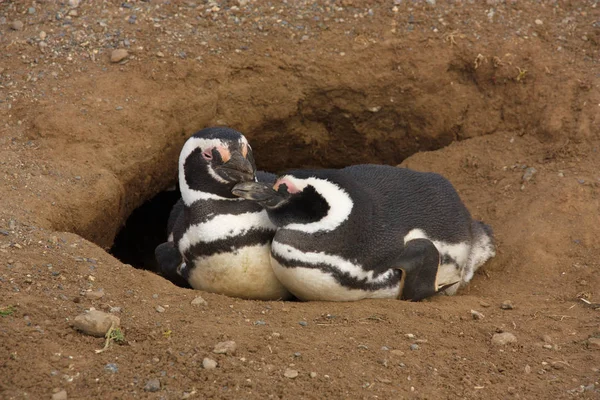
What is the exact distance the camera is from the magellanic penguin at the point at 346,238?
4.46 metres

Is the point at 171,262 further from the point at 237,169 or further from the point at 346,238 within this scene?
the point at 346,238

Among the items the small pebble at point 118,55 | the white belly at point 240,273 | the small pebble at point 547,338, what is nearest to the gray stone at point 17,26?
the small pebble at point 118,55

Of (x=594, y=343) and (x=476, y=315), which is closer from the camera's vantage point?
(x=594, y=343)

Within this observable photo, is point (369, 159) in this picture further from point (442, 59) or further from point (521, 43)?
point (521, 43)

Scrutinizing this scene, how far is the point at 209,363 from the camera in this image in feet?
11.4

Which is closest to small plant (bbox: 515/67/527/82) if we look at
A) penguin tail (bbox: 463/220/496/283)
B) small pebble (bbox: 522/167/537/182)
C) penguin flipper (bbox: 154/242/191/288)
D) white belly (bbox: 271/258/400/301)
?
small pebble (bbox: 522/167/537/182)

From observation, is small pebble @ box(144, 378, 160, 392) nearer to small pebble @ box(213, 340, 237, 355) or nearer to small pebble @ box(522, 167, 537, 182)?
small pebble @ box(213, 340, 237, 355)

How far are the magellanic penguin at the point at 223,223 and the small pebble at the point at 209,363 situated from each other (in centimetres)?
121

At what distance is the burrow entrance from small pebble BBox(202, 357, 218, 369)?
291cm

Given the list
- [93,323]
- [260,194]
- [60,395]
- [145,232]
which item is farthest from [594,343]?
[145,232]

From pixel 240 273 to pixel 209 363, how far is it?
1.25 metres

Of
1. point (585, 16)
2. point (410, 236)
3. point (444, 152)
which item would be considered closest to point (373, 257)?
point (410, 236)

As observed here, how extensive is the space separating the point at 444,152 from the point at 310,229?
214 centimetres

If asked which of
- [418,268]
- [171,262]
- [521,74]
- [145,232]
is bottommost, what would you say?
[145,232]
